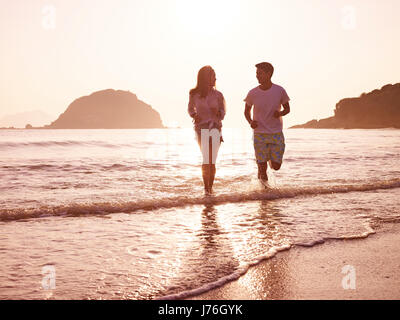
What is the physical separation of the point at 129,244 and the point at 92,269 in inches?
29.9

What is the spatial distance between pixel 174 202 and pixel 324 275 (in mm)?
3549

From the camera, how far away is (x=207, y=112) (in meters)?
7.25

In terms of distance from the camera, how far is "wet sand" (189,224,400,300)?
8.40ft

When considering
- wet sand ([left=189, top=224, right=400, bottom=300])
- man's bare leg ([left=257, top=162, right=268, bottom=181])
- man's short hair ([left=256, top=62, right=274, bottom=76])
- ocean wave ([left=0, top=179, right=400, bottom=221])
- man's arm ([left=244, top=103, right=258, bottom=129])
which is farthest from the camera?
man's bare leg ([left=257, top=162, right=268, bottom=181])

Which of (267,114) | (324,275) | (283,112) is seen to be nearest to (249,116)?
(267,114)

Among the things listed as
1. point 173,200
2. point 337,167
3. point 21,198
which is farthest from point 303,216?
point 337,167

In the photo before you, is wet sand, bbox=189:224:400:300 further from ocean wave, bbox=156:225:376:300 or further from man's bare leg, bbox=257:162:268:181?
man's bare leg, bbox=257:162:268:181

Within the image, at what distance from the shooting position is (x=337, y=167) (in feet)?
38.8

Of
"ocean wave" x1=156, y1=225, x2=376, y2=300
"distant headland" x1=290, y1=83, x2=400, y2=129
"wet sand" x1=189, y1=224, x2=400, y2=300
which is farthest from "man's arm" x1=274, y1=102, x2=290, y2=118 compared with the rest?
"distant headland" x1=290, y1=83, x2=400, y2=129

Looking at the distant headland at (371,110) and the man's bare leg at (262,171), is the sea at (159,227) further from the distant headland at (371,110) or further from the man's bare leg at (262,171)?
the distant headland at (371,110)

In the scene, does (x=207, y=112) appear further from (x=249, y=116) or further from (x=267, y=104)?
(x=267, y=104)

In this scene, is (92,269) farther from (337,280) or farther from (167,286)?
(337,280)

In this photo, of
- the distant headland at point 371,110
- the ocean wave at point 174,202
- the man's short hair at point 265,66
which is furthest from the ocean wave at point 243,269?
the distant headland at point 371,110

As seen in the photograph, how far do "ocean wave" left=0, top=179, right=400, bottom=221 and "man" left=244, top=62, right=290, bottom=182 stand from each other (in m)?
0.72
